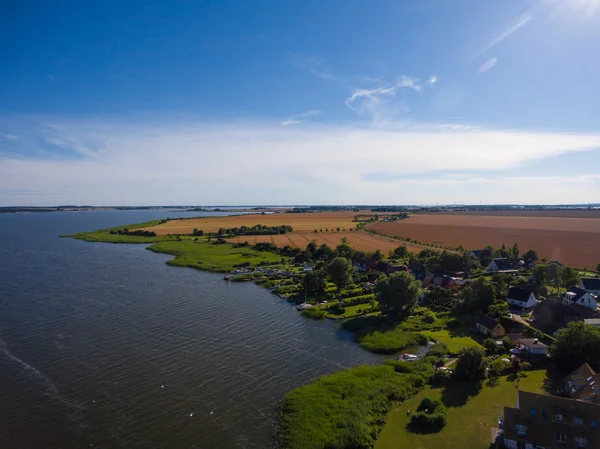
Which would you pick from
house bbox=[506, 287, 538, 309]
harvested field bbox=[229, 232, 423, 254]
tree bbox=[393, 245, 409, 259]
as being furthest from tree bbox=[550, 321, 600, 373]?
harvested field bbox=[229, 232, 423, 254]

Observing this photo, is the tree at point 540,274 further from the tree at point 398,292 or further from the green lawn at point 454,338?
the green lawn at point 454,338

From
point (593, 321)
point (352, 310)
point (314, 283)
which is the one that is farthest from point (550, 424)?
point (314, 283)

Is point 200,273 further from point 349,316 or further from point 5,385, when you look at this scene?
point 5,385

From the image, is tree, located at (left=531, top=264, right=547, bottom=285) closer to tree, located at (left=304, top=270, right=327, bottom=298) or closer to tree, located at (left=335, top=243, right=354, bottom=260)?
tree, located at (left=304, top=270, right=327, bottom=298)

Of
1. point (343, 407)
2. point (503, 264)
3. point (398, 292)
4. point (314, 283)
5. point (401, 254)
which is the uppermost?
point (398, 292)

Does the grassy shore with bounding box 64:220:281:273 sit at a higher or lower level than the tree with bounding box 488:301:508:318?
higher

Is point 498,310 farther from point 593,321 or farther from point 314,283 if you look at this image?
point 314,283
